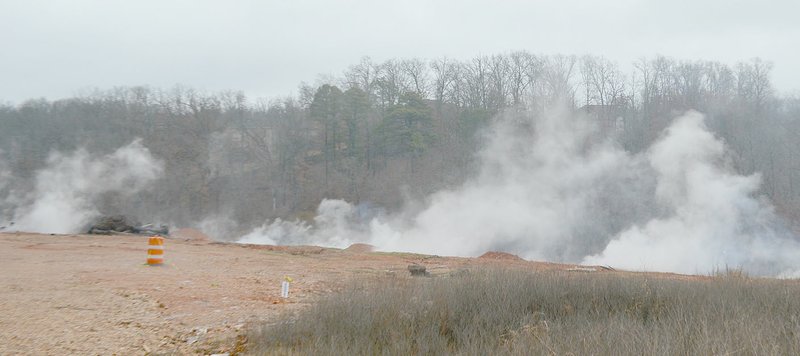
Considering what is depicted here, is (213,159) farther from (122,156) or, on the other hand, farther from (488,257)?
(488,257)

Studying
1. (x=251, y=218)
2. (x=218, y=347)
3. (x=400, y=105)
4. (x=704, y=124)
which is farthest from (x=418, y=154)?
(x=218, y=347)

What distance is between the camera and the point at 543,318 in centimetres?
800

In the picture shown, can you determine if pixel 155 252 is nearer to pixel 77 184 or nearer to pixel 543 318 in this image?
pixel 543 318

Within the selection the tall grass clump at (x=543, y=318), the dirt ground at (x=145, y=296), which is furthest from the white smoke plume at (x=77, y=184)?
the tall grass clump at (x=543, y=318)

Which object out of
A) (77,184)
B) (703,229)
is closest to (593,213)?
(703,229)

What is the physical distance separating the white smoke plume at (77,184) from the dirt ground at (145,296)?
70.8ft

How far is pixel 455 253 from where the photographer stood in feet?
98.8

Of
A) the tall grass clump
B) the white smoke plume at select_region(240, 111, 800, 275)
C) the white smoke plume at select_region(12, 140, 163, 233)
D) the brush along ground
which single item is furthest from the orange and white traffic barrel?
the white smoke plume at select_region(12, 140, 163, 233)

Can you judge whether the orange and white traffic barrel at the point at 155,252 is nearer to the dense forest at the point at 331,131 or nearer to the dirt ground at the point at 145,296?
the dirt ground at the point at 145,296

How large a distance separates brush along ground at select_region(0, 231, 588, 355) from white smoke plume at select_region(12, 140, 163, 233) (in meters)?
22.0

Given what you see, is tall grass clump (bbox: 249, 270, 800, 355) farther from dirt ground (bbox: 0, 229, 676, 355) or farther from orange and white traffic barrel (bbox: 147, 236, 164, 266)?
orange and white traffic barrel (bbox: 147, 236, 164, 266)

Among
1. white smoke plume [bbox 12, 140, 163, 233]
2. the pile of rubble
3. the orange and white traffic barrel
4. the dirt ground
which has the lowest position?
the dirt ground

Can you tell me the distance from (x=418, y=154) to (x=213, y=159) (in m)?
16.8

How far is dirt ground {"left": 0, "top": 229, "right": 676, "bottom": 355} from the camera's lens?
7320mm
